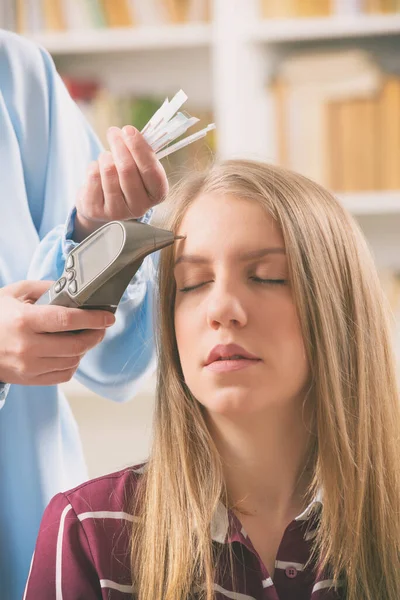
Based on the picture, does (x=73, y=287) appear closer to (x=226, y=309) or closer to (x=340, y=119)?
(x=226, y=309)

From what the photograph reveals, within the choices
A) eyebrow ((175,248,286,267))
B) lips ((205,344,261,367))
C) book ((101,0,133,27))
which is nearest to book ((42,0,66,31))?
book ((101,0,133,27))

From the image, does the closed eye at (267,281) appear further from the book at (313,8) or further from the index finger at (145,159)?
the book at (313,8)

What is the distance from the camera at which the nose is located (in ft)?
2.89

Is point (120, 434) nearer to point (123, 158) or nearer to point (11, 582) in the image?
point (11, 582)

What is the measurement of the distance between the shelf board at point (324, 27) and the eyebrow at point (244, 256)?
Result: 55.9 inches

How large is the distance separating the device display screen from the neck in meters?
0.30

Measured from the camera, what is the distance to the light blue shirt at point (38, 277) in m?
0.99

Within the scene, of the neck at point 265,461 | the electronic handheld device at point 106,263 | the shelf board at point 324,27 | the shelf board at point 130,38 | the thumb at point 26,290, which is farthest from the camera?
the shelf board at point 130,38

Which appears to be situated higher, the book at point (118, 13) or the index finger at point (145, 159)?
the book at point (118, 13)

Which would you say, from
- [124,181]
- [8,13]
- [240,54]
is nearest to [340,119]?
[240,54]

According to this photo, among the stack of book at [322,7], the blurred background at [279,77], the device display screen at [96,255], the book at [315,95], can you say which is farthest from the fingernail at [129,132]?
the stack of book at [322,7]

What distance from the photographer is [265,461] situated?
0.97 m

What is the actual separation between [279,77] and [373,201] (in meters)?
0.43

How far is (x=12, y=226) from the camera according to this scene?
1019 millimetres
